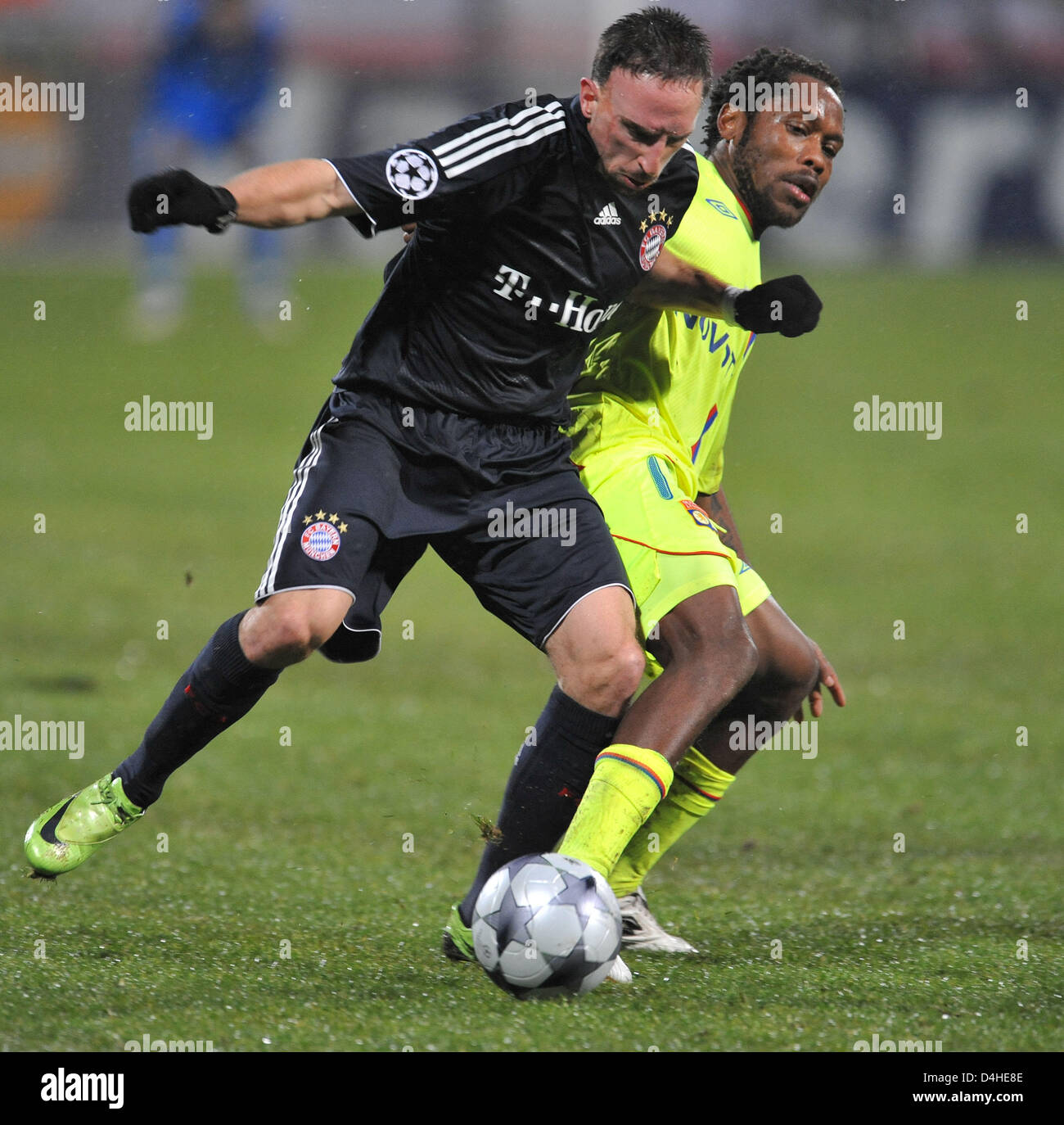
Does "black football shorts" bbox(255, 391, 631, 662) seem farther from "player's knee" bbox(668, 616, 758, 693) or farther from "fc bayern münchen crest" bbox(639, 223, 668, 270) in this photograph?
"fc bayern münchen crest" bbox(639, 223, 668, 270)

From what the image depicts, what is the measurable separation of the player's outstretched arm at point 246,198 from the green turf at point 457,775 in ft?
6.16

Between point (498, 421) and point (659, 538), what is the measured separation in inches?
22.3

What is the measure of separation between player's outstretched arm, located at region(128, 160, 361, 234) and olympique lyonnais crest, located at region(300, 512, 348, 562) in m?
0.77

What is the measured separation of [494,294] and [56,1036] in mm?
2191

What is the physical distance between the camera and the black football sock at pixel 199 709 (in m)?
4.37

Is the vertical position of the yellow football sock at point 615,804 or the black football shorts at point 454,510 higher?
the black football shorts at point 454,510

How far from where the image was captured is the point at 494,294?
4418 millimetres

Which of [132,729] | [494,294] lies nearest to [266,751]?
[132,729]

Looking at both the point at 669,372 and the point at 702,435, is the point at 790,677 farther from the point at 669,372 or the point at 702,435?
the point at 669,372

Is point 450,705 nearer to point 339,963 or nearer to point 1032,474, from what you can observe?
point 339,963
